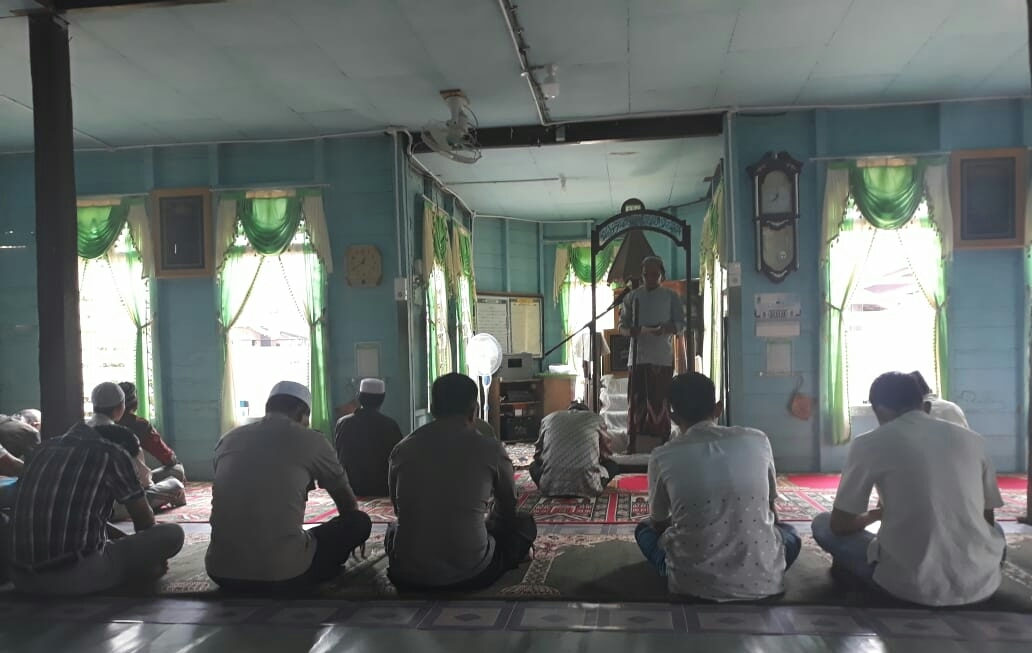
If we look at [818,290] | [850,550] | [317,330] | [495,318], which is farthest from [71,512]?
[495,318]

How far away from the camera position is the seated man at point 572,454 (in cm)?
477

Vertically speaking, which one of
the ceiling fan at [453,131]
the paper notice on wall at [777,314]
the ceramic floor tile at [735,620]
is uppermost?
the ceiling fan at [453,131]

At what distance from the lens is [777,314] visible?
5875 millimetres

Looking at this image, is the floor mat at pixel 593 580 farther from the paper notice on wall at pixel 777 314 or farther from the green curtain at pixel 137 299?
the green curtain at pixel 137 299

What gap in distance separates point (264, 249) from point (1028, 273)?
6.48m

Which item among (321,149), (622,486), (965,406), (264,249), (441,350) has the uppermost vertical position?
(321,149)

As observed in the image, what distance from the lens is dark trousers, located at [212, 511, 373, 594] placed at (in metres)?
3.00

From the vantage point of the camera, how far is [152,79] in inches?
196

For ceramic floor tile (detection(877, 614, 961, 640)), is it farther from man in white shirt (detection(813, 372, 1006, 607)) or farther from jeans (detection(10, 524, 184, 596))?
jeans (detection(10, 524, 184, 596))

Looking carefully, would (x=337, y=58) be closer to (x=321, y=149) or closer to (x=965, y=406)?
(x=321, y=149)

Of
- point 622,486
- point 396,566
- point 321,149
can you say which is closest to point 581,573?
point 396,566

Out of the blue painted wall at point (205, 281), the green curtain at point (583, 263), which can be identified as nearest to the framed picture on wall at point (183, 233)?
the blue painted wall at point (205, 281)

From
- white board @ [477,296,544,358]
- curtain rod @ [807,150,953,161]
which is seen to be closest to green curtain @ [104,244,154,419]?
white board @ [477,296,544,358]

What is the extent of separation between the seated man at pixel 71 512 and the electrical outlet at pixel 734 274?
4.61 m
